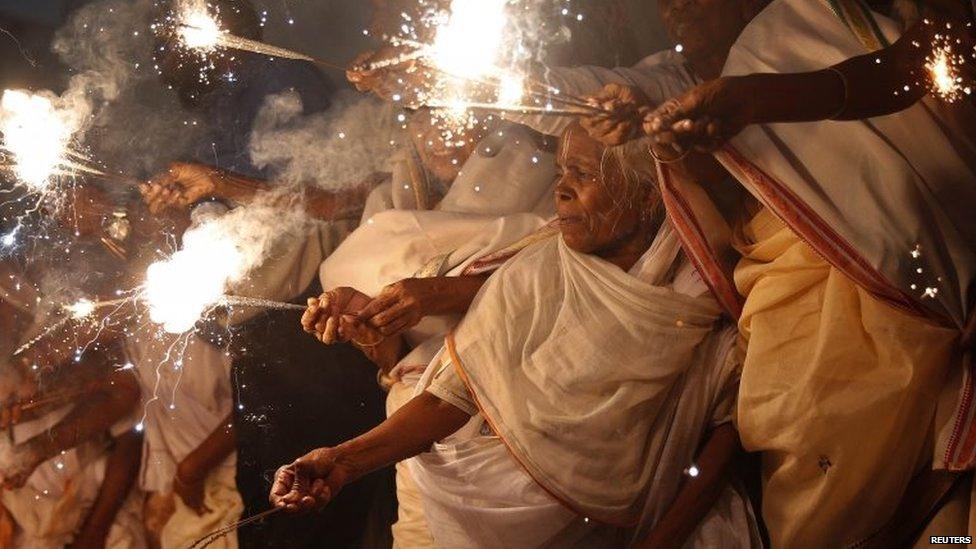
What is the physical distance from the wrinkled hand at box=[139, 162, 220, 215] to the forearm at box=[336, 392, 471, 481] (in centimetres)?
90

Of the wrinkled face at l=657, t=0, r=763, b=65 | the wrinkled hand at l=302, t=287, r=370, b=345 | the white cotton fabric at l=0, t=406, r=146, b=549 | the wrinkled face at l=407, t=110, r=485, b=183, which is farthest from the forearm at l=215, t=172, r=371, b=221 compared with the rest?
the wrinkled face at l=657, t=0, r=763, b=65

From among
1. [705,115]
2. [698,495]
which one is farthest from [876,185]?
[698,495]

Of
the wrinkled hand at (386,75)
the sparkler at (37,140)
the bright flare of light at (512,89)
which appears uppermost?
the sparkler at (37,140)

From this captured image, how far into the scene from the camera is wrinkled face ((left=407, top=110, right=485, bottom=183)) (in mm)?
2439

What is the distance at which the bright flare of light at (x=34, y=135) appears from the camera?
8.77 ft

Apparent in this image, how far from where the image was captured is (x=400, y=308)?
2279mm

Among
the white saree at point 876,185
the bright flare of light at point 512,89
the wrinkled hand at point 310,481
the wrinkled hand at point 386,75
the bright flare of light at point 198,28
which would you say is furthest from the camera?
the bright flare of light at point 198,28

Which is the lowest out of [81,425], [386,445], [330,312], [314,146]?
[386,445]

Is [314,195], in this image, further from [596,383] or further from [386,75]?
[596,383]

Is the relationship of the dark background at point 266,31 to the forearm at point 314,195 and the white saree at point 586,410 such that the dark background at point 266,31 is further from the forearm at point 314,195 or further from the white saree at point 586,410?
the white saree at point 586,410

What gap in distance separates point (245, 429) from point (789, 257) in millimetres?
1552

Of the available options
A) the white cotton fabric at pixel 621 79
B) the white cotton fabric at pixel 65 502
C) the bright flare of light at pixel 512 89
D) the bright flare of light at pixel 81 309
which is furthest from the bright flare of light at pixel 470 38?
the white cotton fabric at pixel 65 502

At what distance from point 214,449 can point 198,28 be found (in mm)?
1252

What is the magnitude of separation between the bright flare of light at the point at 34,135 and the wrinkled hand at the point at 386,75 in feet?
3.10
